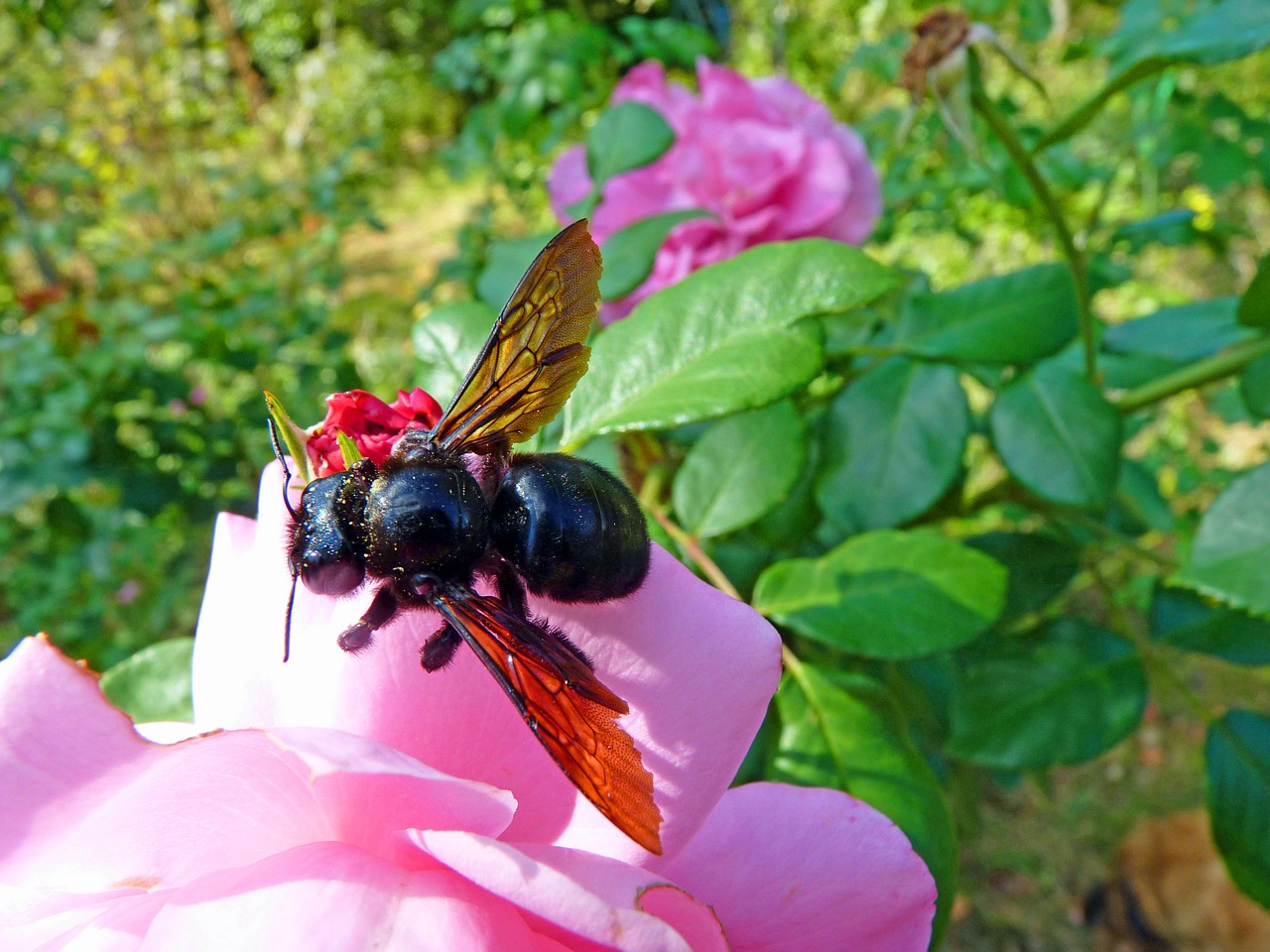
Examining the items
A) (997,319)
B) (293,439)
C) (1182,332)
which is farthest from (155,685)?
(1182,332)

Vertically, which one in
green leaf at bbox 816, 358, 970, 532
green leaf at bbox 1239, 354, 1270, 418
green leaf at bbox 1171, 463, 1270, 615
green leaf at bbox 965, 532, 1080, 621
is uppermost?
green leaf at bbox 816, 358, 970, 532

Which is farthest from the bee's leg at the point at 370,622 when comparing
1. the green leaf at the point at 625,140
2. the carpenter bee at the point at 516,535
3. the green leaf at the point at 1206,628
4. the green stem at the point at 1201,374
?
the green leaf at the point at 1206,628

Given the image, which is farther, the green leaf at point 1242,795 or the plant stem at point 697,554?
the green leaf at point 1242,795

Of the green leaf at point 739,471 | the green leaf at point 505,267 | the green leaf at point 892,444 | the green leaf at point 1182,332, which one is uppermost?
the green leaf at point 505,267

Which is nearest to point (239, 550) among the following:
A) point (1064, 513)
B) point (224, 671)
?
point (224, 671)

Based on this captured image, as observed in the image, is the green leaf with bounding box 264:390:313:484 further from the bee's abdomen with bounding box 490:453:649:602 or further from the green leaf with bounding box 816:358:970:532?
the green leaf with bounding box 816:358:970:532

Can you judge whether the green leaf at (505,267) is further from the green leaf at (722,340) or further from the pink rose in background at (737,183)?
the green leaf at (722,340)

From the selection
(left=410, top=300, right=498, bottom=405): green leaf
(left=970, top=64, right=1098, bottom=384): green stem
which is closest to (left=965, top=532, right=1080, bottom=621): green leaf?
(left=970, top=64, right=1098, bottom=384): green stem

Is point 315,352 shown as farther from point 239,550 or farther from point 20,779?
point 20,779
